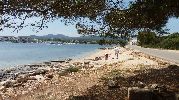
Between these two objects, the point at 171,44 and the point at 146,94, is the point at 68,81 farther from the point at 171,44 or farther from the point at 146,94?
the point at 171,44

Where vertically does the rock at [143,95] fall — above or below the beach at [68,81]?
above

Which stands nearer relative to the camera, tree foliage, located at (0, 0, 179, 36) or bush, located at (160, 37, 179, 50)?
tree foliage, located at (0, 0, 179, 36)

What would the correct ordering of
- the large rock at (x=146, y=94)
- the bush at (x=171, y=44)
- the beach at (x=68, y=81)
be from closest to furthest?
1. the large rock at (x=146, y=94)
2. the beach at (x=68, y=81)
3. the bush at (x=171, y=44)

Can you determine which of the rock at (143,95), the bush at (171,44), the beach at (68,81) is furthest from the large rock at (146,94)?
the bush at (171,44)

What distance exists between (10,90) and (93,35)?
13496mm

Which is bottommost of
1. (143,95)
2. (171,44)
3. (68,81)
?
(171,44)

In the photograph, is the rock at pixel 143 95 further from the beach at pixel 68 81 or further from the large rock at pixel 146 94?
the beach at pixel 68 81

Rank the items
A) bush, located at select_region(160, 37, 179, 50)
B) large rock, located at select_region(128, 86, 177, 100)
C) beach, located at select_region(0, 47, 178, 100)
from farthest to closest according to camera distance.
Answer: bush, located at select_region(160, 37, 179, 50), beach, located at select_region(0, 47, 178, 100), large rock, located at select_region(128, 86, 177, 100)

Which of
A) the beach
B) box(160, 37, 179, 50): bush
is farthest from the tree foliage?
box(160, 37, 179, 50): bush

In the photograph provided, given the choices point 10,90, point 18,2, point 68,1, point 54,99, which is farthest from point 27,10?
point 10,90

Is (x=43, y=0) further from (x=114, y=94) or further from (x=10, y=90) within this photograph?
(x=10, y=90)

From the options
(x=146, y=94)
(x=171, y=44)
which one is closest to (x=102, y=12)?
(x=146, y=94)

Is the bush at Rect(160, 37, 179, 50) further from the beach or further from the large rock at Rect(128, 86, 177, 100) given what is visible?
the large rock at Rect(128, 86, 177, 100)

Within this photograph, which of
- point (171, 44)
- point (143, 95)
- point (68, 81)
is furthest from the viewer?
point (171, 44)
